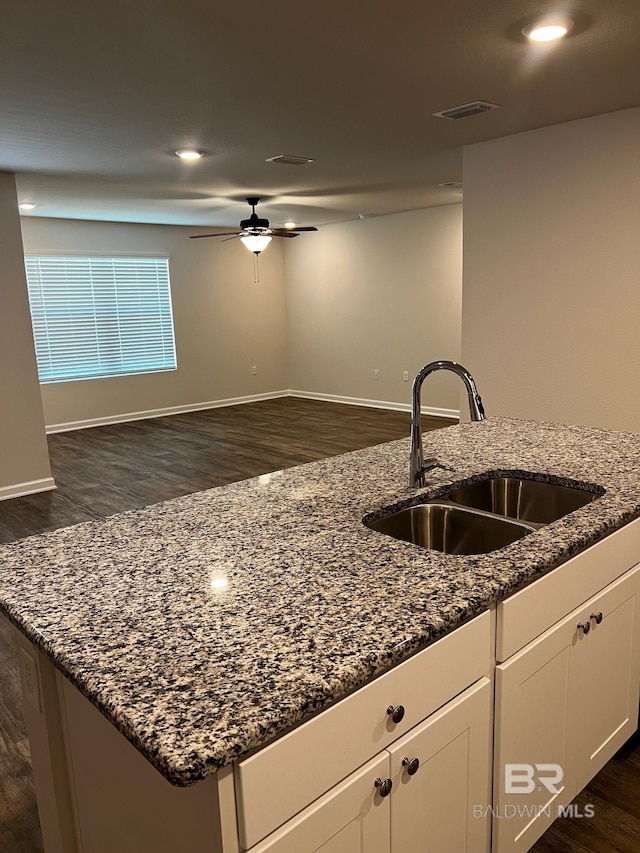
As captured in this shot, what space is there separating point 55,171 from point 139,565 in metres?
4.19

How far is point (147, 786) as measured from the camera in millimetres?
1065

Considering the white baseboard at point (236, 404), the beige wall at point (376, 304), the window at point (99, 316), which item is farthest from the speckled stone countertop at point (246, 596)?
the window at point (99, 316)

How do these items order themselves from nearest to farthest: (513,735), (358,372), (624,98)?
(513,735), (624,98), (358,372)

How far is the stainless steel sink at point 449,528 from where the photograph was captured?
177cm

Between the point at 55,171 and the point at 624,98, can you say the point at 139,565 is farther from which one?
the point at 55,171

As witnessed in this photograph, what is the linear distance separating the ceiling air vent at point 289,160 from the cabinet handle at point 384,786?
4.21 m

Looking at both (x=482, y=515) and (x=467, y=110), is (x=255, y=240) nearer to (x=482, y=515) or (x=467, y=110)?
(x=467, y=110)

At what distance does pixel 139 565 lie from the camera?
1431mm

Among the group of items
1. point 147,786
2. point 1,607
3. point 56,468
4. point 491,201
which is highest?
point 491,201

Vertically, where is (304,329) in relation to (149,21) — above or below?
below

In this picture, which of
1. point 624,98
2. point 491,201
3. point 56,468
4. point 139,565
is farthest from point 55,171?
point 139,565

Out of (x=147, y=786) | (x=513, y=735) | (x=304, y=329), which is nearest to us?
(x=147, y=786)

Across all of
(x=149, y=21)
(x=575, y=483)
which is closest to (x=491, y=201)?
(x=149, y=21)

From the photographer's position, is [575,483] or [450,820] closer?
[450,820]
